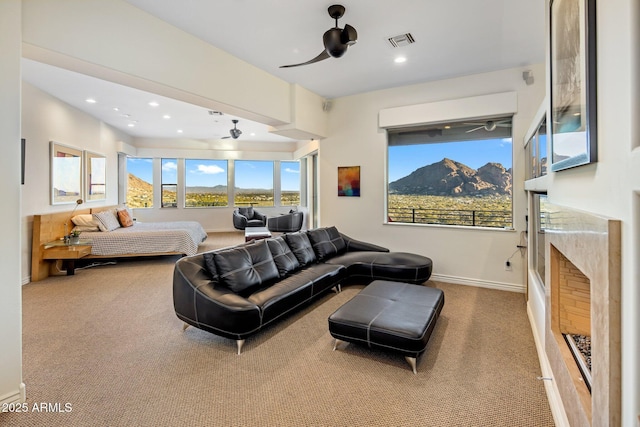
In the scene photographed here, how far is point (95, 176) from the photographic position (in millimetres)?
6730

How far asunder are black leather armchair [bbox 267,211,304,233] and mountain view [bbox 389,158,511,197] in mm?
3596

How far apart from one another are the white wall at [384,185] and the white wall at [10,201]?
4305 millimetres

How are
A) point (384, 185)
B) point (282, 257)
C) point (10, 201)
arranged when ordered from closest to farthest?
point (10, 201) < point (282, 257) < point (384, 185)

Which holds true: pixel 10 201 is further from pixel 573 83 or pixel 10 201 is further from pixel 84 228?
pixel 84 228

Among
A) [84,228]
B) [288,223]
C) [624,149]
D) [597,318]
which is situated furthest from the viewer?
[288,223]

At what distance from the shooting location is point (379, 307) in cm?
275

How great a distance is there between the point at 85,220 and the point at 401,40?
6126 millimetres

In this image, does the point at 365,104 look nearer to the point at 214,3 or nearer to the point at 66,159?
the point at 214,3

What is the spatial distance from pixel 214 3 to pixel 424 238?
4075mm

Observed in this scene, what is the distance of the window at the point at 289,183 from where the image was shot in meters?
10.4

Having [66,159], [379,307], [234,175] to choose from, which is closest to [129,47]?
[379,307]

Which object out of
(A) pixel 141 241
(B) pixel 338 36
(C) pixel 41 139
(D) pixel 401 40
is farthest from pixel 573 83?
(C) pixel 41 139

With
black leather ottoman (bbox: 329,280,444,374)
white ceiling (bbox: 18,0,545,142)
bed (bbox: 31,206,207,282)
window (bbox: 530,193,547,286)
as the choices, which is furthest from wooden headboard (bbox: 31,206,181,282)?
window (bbox: 530,193,547,286)

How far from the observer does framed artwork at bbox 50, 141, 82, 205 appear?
208 inches
